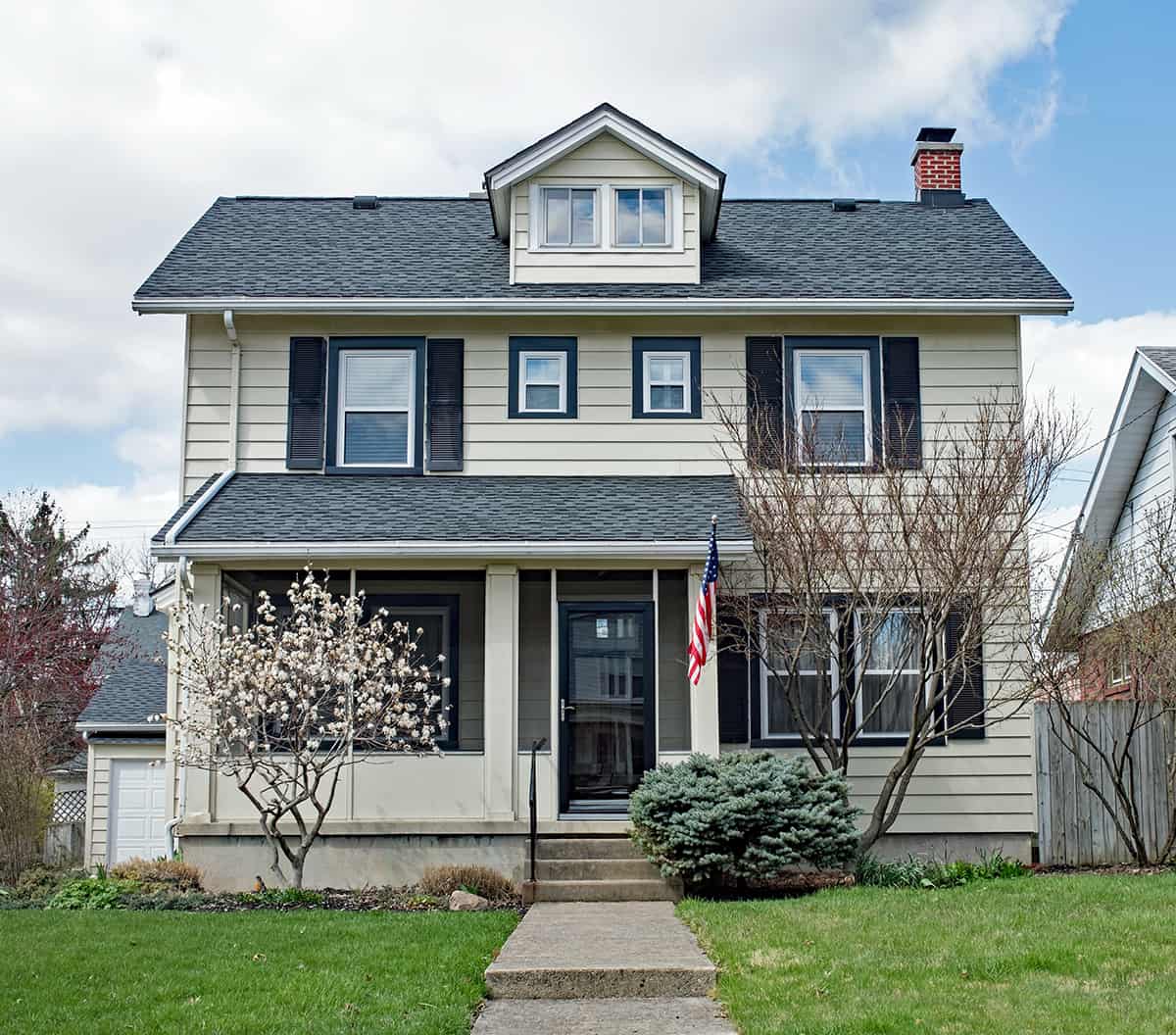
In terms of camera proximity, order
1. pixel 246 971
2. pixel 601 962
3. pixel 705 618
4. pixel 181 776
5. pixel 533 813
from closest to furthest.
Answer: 1. pixel 246 971
2. pixel 601 962
3. pixel 533 813
4. pixel 705 618
5. pixel 181 776

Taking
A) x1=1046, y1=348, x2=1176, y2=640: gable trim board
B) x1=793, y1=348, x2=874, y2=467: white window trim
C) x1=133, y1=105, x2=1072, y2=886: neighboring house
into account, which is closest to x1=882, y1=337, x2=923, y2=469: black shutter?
x1=133, y1=105, x2=1072, y2=886: neighboring house

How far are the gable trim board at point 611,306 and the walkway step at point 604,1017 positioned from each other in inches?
318

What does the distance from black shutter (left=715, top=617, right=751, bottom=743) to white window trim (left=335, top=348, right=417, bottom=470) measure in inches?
153

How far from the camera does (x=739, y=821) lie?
1114cm

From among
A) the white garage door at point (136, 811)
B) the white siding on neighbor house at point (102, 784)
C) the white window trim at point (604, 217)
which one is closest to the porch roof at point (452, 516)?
the white window trim at point (604, 217)

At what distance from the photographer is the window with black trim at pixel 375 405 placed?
47.9ft

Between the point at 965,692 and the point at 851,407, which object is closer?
the point at 965,692

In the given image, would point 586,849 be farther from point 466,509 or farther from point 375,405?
point 375,405

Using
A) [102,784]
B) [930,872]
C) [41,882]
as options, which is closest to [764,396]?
[930,872]

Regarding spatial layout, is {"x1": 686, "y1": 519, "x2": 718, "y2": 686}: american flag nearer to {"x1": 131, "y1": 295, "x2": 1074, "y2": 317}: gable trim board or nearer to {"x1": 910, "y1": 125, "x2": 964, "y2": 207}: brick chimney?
{"x1": 131, "y1": 295, "x2": 1074, "y2": 317}: gable trim board

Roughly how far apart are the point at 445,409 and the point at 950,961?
8.32 meters

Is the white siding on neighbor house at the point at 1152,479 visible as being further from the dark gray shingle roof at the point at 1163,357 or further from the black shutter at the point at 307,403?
the black shutter at the point at 307,403

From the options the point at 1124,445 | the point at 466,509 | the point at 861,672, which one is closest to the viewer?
the point at 861,672

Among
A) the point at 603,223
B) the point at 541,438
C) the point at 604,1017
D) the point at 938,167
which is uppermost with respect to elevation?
the point at 938,167
